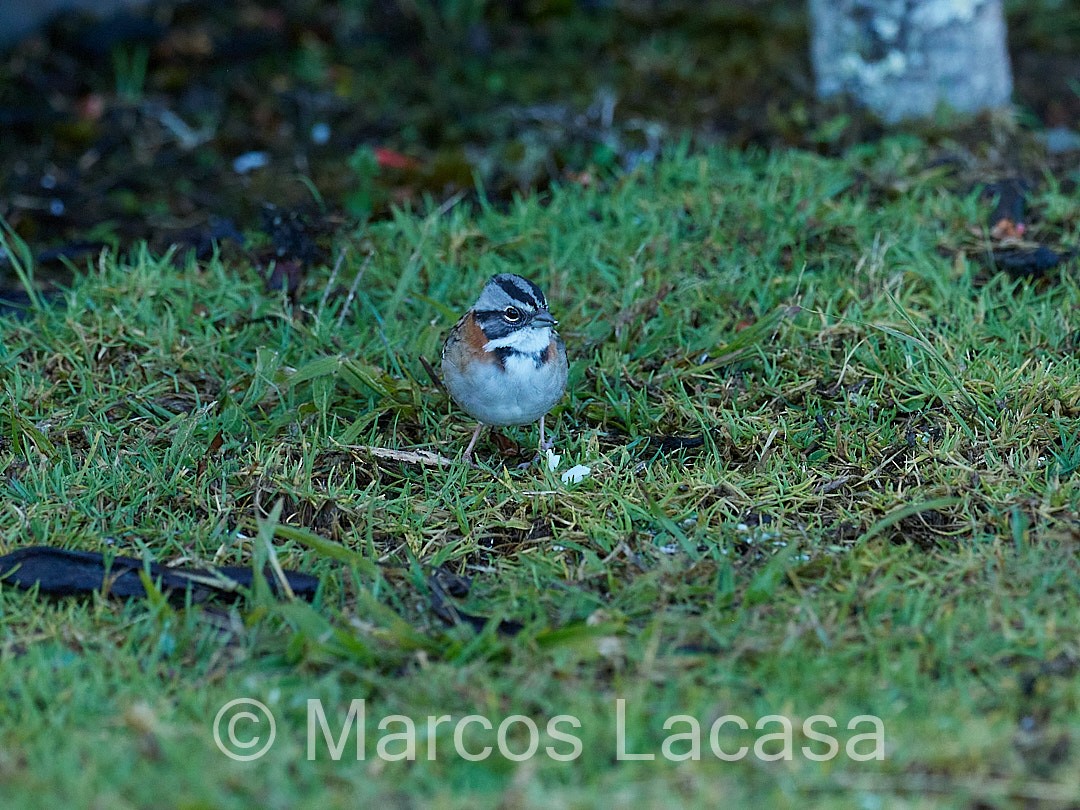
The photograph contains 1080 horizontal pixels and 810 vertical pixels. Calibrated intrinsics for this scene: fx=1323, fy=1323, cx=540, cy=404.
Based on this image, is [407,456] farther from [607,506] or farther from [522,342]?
[607,506]

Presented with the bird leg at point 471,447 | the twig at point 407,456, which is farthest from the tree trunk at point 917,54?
the twig at point 407,456

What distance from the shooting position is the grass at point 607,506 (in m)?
3.25

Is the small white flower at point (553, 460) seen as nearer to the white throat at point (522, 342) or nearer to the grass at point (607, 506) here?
the grass at point (607, 506)

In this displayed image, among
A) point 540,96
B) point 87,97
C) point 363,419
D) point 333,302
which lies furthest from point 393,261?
point 87,97

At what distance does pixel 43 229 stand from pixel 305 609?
3.76 meters

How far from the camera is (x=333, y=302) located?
231 inches

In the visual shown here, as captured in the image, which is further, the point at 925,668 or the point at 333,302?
the point at 333,302

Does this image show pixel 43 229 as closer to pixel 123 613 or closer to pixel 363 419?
pixel 363 419

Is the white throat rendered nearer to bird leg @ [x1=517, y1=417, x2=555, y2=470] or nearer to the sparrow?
the sparrow

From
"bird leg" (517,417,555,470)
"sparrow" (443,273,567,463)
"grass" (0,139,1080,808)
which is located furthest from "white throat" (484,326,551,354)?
"grass" (0,139,1080,808)

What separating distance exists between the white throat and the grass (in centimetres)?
44

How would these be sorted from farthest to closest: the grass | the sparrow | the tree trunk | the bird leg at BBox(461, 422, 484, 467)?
the tree trunk, the bird leg at BBox(461, 422, 484, 467), the sparrow, the grass

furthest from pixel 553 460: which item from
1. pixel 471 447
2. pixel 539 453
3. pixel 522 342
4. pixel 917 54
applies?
pixel 917 54

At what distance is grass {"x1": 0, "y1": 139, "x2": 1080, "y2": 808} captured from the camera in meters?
3.25
